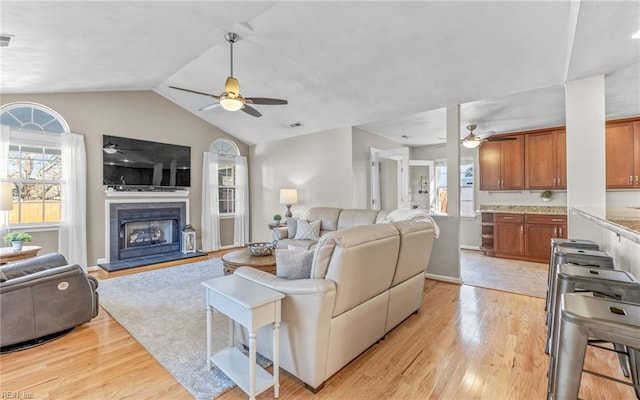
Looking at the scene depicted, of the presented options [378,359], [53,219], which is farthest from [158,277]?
[378,359]

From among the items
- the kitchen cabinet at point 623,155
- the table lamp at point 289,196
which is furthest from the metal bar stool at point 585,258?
the table lamp at point 289,196

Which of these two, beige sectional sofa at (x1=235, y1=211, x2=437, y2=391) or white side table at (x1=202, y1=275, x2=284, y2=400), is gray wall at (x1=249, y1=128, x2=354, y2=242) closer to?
beige sectional sofa at (x1=235, y1=211, x2=437, y2=391)

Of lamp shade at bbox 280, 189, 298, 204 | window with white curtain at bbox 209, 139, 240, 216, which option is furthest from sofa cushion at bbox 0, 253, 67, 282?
window with white curtain at bbox 209, 139, 240, 216

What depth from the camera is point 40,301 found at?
2494 mm

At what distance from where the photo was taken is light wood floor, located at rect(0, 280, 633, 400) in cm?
190

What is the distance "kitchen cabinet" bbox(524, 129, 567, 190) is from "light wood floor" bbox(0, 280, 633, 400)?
3544 millimetres

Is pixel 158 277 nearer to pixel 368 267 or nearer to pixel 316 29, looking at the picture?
pixel 368 267

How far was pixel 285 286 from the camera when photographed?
187cm

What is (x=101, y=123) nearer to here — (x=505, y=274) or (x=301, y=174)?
(x=301, y=174)

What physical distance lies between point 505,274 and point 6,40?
6.82 metres

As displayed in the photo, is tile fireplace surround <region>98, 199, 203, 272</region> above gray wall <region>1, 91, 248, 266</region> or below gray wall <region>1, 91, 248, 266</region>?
below

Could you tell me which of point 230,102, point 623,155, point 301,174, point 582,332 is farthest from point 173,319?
point 623,155

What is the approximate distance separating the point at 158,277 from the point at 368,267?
12.8 ft

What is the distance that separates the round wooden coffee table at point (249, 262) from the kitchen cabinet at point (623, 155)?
5.70 m
